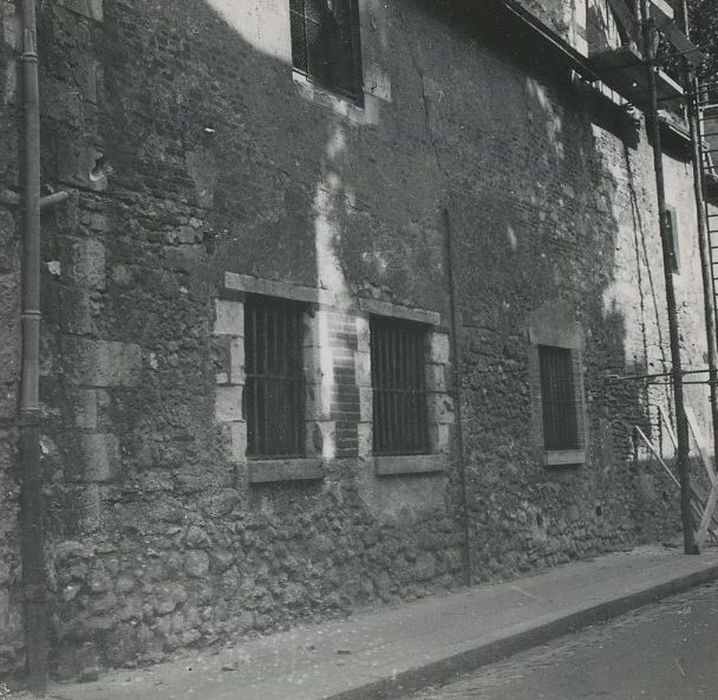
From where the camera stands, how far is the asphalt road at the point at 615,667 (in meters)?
5.50

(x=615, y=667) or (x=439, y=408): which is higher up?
(x=439, y=408)

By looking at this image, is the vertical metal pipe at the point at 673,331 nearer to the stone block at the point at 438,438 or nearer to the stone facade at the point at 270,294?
the stone facade at the point at 270,294

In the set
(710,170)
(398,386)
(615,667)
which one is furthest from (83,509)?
(710,170)

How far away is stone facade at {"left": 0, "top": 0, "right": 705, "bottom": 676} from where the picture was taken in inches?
242

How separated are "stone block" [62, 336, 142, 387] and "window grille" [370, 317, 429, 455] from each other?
9.45ft

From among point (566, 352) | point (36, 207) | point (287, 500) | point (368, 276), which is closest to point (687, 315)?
point (566, 352)

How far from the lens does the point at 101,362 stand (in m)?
6.27

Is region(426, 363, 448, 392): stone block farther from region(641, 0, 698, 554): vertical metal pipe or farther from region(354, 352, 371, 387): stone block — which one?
region(641, 0, 698, 554): vertical metal pipe

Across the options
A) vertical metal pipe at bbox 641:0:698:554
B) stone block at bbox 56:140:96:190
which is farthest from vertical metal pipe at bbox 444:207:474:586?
stone block at bbox 56:140:96:190

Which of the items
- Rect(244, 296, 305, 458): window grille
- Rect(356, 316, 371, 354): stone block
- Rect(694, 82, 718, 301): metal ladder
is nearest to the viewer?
Rect(244, 296, 305, 458): window grille

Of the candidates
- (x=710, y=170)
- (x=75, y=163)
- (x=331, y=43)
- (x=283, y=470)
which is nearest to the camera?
(x=75, y=163)

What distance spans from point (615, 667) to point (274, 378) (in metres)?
3.27

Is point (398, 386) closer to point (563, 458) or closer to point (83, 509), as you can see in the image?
point (563, 458)

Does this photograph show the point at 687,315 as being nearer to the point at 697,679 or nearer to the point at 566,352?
the point at 566,352
